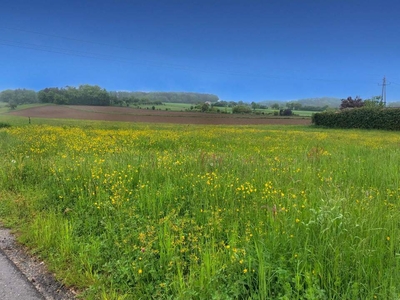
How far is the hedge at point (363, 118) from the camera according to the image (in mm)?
35188

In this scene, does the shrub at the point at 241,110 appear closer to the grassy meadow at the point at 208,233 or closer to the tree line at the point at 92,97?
the tree line at the point at 92,97

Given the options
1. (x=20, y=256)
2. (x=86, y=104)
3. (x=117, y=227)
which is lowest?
(x=20, y=256)

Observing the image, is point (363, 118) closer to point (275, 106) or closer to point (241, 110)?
point (241, 110)

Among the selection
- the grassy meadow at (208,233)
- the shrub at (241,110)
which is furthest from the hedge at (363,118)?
the grassy meadow at (208,233)

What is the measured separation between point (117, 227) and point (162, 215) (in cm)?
68

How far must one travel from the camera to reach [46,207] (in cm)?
475

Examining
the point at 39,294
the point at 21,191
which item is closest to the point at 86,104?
the point at 21,191

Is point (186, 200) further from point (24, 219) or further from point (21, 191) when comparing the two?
point (21, 191)

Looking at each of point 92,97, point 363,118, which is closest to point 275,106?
point 363,118

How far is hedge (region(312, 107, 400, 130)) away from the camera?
35188 millimetres

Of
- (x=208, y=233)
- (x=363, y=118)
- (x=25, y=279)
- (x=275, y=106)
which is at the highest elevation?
(x=275, y=106)

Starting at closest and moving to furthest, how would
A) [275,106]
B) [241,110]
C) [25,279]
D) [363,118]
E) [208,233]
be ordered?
[25,279], [208,233], [363,118], [241,110], [275,106]

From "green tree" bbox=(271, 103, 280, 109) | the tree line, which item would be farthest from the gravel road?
"green tree" bbox=(271, 103, 280, 109)

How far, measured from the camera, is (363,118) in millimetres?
38344
